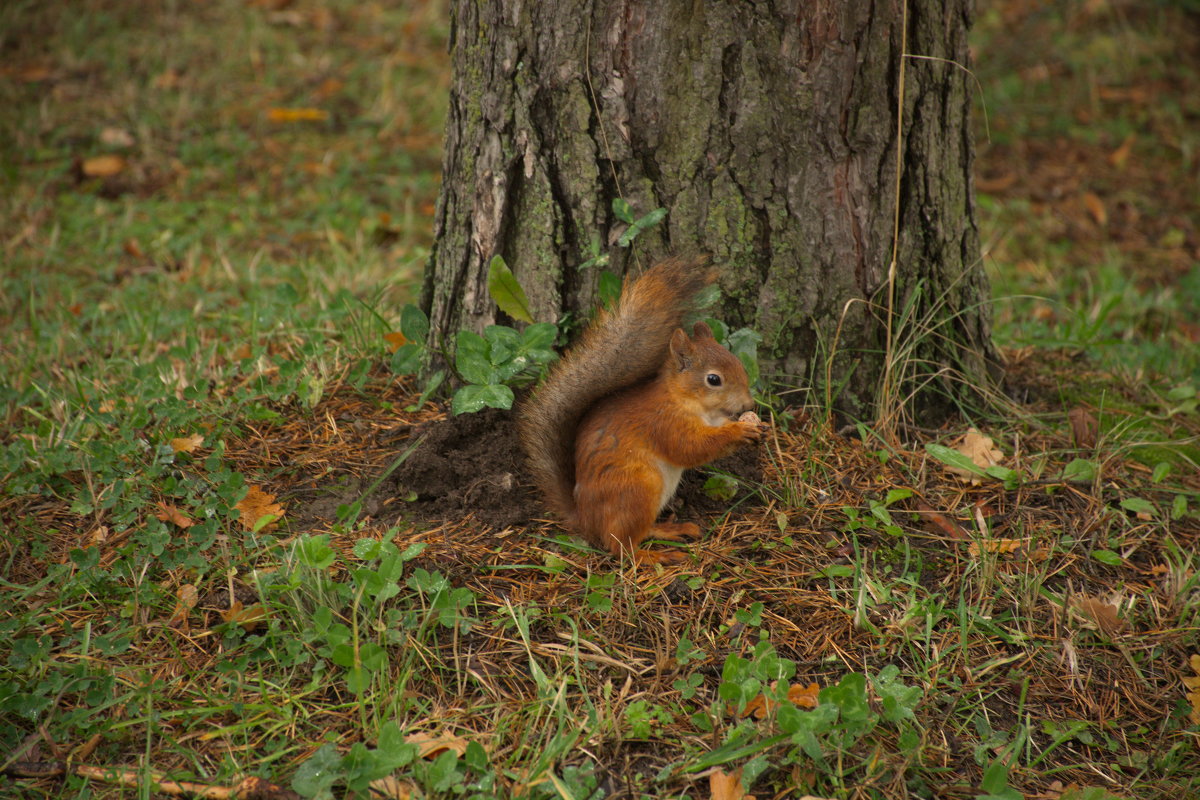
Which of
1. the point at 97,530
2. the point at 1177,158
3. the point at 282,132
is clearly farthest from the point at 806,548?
the point at 1177,158

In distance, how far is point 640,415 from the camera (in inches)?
85.2

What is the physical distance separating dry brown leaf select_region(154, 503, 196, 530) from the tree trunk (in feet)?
2.58

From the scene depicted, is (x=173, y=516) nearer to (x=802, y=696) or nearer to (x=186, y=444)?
(x=186, y=444)

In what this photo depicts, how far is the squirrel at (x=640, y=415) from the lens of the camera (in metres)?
2.12

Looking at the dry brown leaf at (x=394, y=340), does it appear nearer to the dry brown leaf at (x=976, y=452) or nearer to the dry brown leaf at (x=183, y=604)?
the dry brown leaf at (x=183, y=604)

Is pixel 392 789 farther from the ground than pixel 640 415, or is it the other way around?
pixel 640 415

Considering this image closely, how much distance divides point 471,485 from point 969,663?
1151 mm

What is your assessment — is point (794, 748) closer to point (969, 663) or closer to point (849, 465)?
point (969, 663)

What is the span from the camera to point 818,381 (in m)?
2.46

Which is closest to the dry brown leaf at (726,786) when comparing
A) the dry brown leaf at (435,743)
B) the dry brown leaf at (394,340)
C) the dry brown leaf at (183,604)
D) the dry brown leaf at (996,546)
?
the dry brown leaf at (435,743)

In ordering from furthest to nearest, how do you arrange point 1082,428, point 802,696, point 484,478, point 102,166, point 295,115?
1. point 295,115
2. point 102,166
3. point 1082,428
4. point 484,478
5. point 802,696

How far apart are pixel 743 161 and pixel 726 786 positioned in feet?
4.64

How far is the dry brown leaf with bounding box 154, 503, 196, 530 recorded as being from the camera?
209cm

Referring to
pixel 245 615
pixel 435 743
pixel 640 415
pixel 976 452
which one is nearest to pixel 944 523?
pixel 976 452
